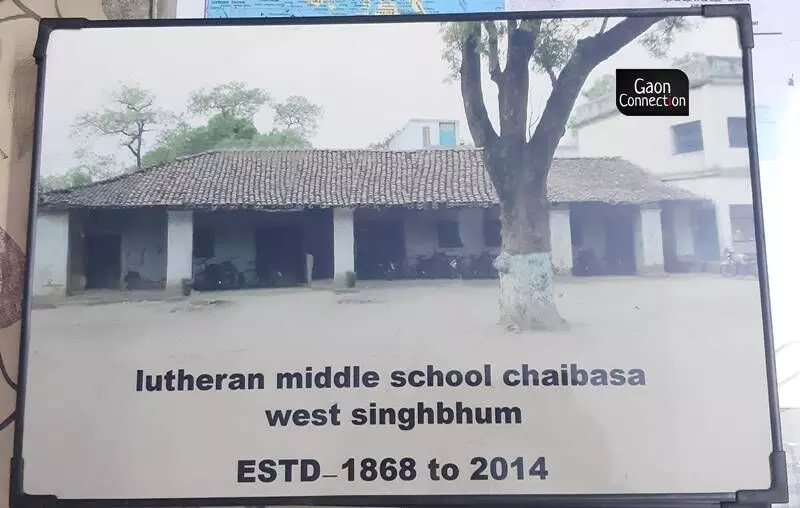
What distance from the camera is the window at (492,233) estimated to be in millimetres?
860

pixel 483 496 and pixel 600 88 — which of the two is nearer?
pixel 483 496

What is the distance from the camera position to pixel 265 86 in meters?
0.91

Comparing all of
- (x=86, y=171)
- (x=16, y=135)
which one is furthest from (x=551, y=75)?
(x=16, y=135)

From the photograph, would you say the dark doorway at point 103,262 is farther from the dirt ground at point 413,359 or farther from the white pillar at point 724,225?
the white pillar at point 724,225

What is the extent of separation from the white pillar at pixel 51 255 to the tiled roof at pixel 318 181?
29 millimetres

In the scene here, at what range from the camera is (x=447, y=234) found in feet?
2.78

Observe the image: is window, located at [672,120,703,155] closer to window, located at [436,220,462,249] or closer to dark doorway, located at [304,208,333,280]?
window, located at [436,220,462,249]

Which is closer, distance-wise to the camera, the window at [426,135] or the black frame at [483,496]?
the black frame at [483,496]

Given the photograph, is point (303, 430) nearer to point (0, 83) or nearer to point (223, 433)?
point (223, 433)

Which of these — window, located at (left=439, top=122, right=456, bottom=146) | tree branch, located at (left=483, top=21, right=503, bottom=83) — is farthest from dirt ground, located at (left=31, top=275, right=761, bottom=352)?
tree branch, located at (left=483, top=21, right=503, bottom=83)

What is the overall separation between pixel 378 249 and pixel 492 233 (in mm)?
166

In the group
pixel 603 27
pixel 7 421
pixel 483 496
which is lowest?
pixel 483 496

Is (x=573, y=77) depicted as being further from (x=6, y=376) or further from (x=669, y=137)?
(x=6, y=376)

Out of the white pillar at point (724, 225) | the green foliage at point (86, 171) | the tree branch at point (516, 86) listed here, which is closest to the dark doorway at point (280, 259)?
the green foliage at point (86, 171)
